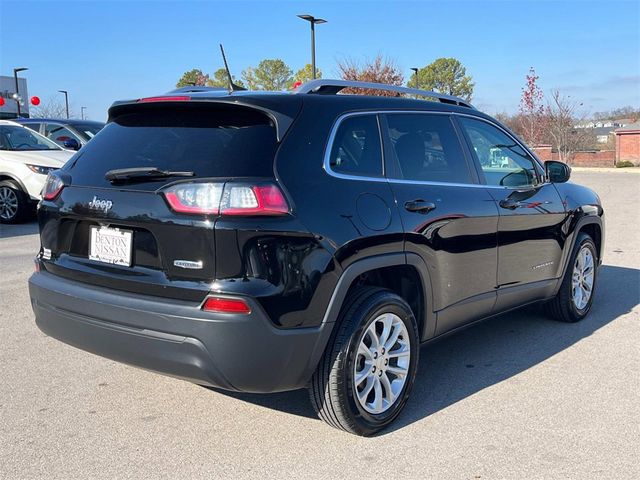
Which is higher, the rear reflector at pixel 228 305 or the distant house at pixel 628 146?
the distant house at pixel 628 146

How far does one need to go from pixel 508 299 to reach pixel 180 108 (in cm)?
264

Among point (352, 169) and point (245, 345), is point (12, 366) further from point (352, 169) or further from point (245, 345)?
point (352, 169)

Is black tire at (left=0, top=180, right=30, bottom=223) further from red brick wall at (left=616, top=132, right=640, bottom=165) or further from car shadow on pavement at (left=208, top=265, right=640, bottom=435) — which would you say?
red brick wall at (left=616, top=132, right=640, bottom=165)

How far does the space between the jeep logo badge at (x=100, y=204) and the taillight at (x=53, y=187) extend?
34 cm

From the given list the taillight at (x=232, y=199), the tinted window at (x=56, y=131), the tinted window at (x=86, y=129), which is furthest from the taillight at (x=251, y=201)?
the tinted window at (x=56, y=131)

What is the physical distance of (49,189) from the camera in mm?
3703

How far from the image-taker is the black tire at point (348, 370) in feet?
10.8

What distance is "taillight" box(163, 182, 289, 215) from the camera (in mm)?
2969

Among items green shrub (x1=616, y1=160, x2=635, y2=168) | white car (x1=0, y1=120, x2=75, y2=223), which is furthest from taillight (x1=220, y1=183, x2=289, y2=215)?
green shrub (x1=616, y1=160, x2=635, y2=168)

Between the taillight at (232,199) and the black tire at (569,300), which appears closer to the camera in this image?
the taillight at (232,199)

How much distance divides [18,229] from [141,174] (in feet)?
28.0

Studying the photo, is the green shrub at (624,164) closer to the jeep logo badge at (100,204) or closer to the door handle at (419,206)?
the door handle at (419,206)

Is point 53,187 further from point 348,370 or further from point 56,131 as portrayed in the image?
point 56,131

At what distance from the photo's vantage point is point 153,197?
3127 millimetres
